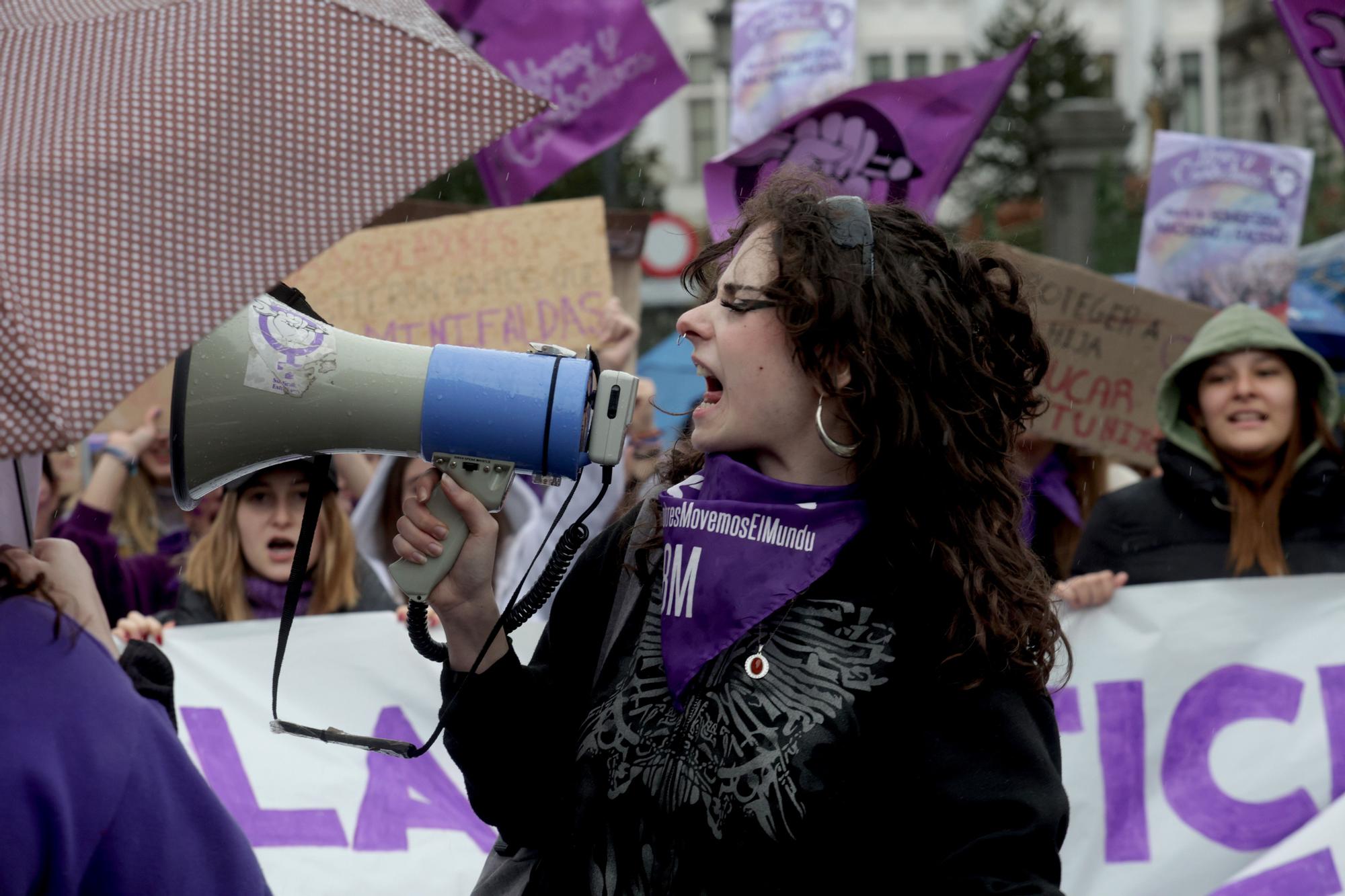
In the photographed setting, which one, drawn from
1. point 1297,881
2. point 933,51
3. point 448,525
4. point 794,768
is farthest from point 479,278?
point 933,51

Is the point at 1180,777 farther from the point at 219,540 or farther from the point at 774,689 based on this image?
the point at 219,540

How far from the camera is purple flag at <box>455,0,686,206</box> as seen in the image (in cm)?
557

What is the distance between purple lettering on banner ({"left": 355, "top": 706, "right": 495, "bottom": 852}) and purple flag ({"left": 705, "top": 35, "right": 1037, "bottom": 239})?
2.10 metres

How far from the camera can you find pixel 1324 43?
388 centimetres

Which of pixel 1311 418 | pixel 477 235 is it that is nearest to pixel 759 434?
pixel 1311 418

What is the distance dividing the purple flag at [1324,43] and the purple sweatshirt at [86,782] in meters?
3.53

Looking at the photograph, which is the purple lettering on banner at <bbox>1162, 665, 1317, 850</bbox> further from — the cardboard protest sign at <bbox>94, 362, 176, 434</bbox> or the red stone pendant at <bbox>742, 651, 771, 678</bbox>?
the cardboard protest sign at <bbox>94, 362, 176, 434</bbox>

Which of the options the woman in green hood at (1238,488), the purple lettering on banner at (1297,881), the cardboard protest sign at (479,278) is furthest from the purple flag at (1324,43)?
the cardboard protest sign at (479,278)

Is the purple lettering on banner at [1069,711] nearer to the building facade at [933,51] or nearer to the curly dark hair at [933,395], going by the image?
the curly dark hair at [933,395]

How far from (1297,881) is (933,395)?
6.34 ft

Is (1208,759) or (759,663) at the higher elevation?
(759,663)

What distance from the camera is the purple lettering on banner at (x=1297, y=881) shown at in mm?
3066

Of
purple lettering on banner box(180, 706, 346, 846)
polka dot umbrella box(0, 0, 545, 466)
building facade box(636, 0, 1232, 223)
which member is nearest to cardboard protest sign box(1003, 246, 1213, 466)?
purple lettering on banner box(180, 706, 346, 846)

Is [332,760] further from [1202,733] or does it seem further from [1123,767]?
[1202,733]
